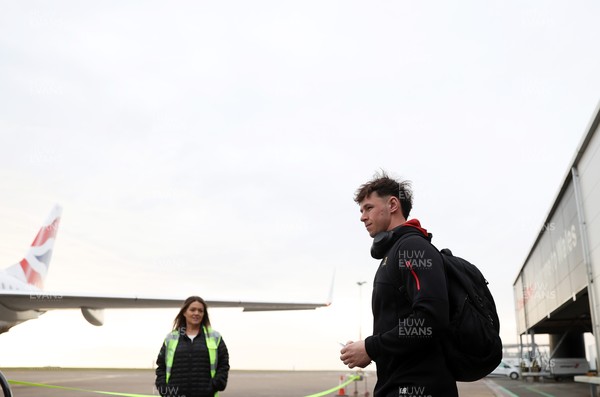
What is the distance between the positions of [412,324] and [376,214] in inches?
22.8

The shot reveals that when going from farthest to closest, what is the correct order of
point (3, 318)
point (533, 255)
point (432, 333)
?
point (533, 255)
point (3, 318)
point (432, 333)

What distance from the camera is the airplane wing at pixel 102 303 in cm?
1608

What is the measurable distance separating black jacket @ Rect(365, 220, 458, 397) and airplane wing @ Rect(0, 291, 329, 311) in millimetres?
15216

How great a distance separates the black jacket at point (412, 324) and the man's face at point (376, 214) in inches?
7.9

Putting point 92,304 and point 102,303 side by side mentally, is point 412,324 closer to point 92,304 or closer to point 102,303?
point 102,303

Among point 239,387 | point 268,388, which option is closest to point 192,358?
point 268,388

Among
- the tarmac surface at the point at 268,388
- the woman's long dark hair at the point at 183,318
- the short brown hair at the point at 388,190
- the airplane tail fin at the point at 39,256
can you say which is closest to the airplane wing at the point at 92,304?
the tarmac surface at the point at 268,388

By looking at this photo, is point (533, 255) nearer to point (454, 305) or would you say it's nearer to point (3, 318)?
point (3, 318)

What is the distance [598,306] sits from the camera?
41.1 feet

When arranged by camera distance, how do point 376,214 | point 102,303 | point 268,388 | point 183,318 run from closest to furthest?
1. point 376,214
2. point 183,318
3. point 268,388
4. point 102,303

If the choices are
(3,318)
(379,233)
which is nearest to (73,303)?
(3,318)

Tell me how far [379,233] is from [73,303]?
55.9 ft

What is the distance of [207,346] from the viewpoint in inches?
186

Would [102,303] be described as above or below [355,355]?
above
